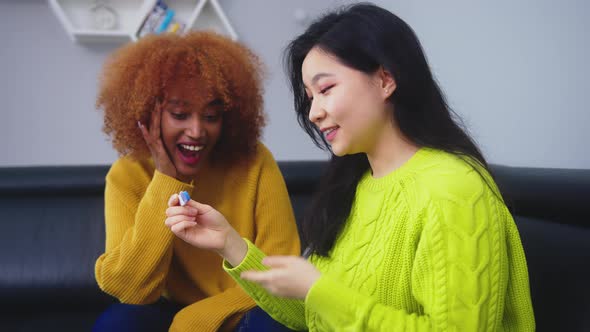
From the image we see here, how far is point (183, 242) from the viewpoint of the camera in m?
1.41

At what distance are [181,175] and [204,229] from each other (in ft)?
1.18

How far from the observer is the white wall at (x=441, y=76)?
141 cm

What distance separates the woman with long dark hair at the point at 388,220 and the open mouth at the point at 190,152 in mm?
288

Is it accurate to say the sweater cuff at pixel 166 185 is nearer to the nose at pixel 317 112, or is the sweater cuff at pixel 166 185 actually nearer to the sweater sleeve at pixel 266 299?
the sweater sleeve at pixel 266 299

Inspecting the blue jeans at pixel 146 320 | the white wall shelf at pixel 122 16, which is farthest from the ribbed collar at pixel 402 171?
the white wall shelf at pixel 122 16

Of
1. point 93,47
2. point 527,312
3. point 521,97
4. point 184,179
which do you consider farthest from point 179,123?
point 93,47

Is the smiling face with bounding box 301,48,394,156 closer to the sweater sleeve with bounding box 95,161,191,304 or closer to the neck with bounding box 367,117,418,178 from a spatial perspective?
the neck with bounding box 367,117,418,178

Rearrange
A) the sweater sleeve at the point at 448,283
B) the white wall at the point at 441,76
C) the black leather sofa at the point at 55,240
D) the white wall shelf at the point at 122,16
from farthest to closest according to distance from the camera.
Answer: the white wall shelf at the point at 122,16 < the black leather sofa at the point at 55,240 < the white wall at the point at 441,76 < the sweater sleeve at the point at 448,283

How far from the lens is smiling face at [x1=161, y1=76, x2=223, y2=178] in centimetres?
129

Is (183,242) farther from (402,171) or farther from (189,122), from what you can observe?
(402,171)

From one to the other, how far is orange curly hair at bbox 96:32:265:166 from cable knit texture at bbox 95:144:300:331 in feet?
0.21

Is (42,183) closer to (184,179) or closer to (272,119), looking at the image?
(184,179)

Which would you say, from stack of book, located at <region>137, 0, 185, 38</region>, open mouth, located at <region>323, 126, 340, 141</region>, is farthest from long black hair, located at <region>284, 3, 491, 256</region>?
stack of book, located at <region>137, 0, 185, 38</region>

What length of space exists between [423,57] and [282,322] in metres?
0.58
